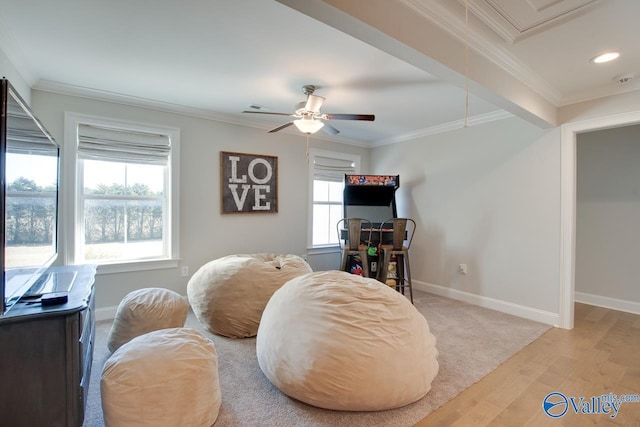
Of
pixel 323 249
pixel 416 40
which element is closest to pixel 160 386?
pixel 416 40

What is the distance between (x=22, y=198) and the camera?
5.20ft

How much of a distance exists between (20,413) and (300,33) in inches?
98.3

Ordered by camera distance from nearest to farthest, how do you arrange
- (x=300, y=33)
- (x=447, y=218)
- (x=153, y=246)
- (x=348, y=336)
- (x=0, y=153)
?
(x=0, y=153) < (x=348, y=336) < (x=300, y=33) < (x=153, y=246) < (x=447, y=218)

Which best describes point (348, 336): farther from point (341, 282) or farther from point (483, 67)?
point (483, 67)

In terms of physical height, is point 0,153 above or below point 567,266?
above

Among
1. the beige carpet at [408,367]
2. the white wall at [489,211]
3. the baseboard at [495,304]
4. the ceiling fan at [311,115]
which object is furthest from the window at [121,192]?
the baseboard at [495,304]

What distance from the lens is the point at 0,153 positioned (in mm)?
1230

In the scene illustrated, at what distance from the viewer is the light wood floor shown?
1.84 m

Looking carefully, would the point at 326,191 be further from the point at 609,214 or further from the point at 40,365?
the point at 40,365

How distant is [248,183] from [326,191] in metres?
1.42

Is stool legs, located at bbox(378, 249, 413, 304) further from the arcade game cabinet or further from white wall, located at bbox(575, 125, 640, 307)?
white wall, located at bbox(575, 125, 640, 307)

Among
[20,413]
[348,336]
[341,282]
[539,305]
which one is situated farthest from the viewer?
[539,305]

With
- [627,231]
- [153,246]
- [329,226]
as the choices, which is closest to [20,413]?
[153,246]

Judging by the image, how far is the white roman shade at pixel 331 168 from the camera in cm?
492
